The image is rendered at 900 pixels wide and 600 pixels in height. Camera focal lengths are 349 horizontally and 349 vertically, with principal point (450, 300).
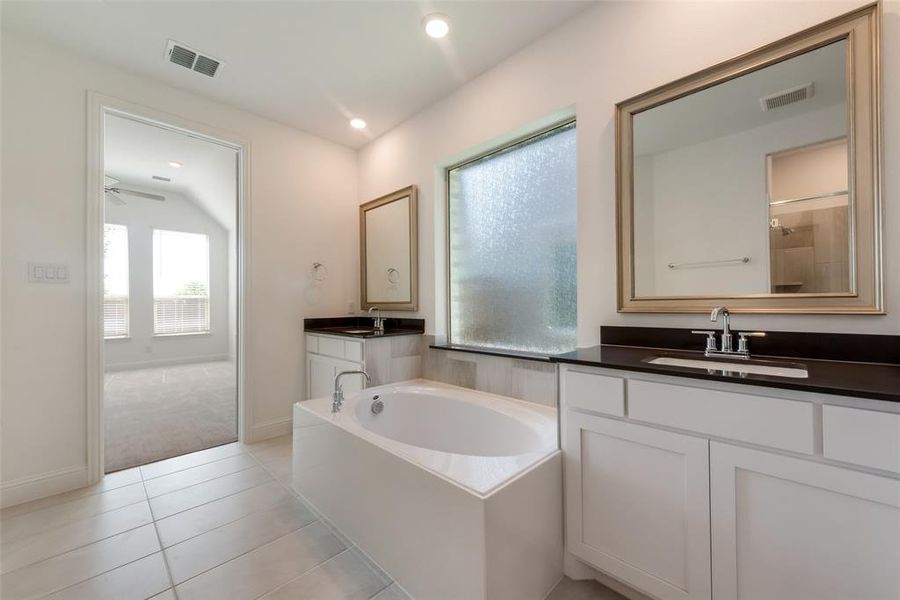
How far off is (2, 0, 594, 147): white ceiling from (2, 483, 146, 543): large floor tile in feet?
8.61

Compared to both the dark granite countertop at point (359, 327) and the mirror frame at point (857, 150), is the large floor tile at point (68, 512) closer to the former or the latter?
the dark granite countertop at point (359, 327)

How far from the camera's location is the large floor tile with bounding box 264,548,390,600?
1309mm

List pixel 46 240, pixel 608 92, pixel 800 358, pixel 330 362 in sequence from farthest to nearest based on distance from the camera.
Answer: pixel 330 362
pixel 46 240
pixel 608 92
pixel 800 358

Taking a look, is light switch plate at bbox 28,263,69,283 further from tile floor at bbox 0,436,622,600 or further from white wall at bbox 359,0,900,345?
white wall at bbox 359,0,900,345

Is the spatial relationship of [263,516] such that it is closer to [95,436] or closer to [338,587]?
[338,587]

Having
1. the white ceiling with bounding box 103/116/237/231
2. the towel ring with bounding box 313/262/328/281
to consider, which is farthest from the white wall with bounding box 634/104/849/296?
the white ceiling with bounding box 103/116/237/231

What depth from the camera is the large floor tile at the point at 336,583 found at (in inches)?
51.5

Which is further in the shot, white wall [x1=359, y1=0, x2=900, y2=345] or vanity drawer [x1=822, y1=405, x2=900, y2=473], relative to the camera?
white wall [x1=359, y1=0, x2=900, y2=345]

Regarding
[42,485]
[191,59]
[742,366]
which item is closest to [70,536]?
[42,485]

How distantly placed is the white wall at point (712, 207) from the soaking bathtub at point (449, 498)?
93 centimetres

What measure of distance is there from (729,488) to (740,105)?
57.2 inches

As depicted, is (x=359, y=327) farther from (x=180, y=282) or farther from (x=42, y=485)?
(x=180, y=282)

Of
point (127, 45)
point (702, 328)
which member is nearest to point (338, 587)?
point (702, 328)

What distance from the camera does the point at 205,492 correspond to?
2031 mm
